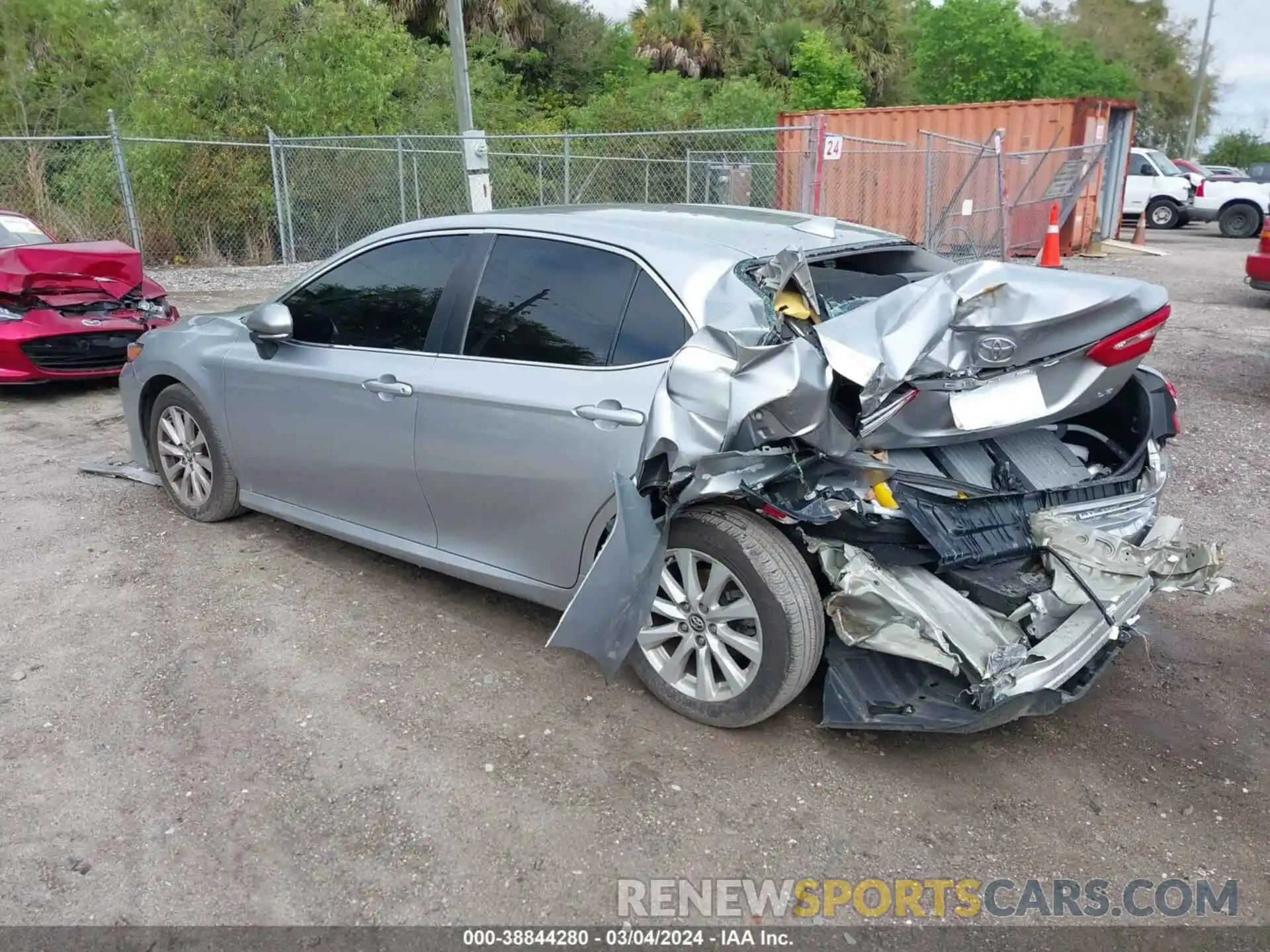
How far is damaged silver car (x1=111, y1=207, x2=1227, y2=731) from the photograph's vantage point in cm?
314

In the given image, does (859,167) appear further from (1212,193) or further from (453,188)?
(1212,193)

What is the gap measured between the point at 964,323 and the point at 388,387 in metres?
2.23

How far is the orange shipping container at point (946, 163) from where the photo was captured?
16.9m

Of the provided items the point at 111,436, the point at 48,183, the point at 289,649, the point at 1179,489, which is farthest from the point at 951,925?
the point at 48,183

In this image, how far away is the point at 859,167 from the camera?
57.0ft

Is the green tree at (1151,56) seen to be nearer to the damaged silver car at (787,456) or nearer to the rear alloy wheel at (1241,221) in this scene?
the rear alloy wheel at (1241,221)

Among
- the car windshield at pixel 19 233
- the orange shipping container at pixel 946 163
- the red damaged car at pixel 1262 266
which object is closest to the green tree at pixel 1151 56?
the orange shipping container at pixel 946 163

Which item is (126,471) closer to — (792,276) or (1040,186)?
(792,276)

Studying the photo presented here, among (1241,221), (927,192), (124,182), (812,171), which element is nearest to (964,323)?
(812,171)

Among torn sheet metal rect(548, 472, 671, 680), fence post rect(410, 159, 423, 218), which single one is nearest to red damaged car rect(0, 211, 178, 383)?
torn sheet metal rect(548, 472, 671, 680)

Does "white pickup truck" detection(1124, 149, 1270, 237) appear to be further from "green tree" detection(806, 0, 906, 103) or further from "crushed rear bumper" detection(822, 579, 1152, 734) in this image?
"crushed rear bumper" detection(822, 579, 1152, 734)

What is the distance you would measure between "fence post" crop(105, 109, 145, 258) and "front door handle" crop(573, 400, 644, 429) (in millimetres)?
11438

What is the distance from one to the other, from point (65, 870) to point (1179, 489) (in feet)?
18.7

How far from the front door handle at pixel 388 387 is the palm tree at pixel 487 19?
90.8 ft
